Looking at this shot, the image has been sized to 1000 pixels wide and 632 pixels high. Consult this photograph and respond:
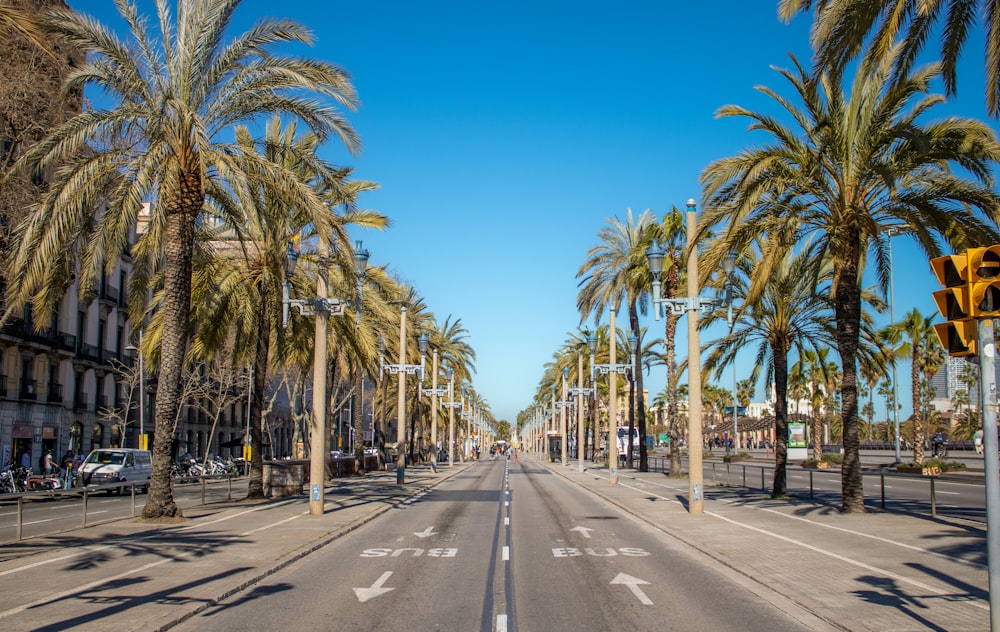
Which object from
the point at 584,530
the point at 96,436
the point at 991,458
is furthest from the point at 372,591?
the point at 96,436

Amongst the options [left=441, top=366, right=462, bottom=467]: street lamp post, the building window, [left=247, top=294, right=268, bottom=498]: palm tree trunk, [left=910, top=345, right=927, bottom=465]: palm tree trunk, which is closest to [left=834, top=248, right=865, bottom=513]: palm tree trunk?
[left=247, top=294, right=268, bottom=498]: palm tree trunk

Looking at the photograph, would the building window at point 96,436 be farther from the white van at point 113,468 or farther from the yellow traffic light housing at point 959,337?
the yellow traffic light housing at point 959,337

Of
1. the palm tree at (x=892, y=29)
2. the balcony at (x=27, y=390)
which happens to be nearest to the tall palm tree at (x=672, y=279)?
the palm tree at (x=892, y=29)

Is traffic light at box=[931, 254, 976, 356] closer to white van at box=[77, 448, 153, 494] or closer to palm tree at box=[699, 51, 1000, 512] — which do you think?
palm tree at box=[699, 51, 1000, 512]

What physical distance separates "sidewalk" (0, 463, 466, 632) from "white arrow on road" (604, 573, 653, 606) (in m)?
5.01

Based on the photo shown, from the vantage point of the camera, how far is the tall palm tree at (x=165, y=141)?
1778cm

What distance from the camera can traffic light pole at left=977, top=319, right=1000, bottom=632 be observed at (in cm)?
702

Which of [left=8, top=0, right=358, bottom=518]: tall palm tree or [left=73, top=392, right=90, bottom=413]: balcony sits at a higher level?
[left=8, top=0, right=358, bottom=518]: tall palm tree

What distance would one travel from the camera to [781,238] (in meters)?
20.6

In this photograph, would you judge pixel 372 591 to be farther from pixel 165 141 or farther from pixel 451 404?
pixel 451 404

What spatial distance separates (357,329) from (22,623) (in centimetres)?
2221

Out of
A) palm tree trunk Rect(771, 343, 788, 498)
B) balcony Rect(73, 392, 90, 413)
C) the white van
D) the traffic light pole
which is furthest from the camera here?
balcony Rect(73, 392, 90, 413)

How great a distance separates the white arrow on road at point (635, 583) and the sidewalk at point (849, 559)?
4.90 feet

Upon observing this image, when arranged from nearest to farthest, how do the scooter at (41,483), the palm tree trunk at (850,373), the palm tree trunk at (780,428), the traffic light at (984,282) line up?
the traffic light at (984,282) < the palm tree trunk at (850,373) < the palm tree trunk at (780,428) < the scooter at (41,483)
